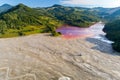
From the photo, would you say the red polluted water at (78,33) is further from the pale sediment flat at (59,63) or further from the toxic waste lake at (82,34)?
the pale sediment flat at (59,63)

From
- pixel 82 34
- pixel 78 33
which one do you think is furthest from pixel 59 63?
pixel 78 33

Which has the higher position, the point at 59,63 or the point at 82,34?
the point at 59,63

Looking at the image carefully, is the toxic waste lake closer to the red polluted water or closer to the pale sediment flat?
the red polluted water

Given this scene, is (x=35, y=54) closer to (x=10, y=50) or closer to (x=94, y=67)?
(x=10, y=50)

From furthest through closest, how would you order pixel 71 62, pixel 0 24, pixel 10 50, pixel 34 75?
Answer: pixel 0 24 < pixel 10 50 < pixel 71 62 < pixel 34 75

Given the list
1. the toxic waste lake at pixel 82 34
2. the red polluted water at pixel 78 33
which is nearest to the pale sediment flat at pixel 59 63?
the toxic waste lake at pixel 82 34

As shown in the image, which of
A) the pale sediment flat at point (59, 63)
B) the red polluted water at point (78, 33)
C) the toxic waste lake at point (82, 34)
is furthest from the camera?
the red polluted water at point (78, 33)

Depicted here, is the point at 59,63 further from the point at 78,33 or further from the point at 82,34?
the point at 78,33

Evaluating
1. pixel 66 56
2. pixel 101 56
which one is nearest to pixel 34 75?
pixel 66 56
